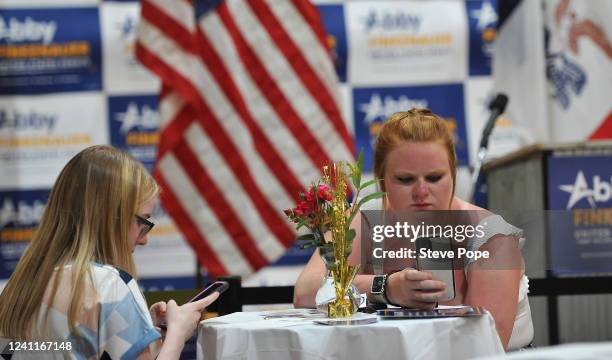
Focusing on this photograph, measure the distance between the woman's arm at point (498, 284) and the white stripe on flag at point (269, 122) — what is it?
262cm

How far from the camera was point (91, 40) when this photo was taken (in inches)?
232

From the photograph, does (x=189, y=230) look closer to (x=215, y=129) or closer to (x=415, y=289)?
(x=215, y=129)

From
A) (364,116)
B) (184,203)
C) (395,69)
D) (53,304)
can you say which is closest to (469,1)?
(395,69)

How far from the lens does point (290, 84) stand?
5039 millimetres

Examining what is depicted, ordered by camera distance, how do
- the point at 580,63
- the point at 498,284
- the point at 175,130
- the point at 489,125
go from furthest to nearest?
1. the point at 580,63
2. the point at 175,130
3. the point at 489,125
4. the point at 498,284

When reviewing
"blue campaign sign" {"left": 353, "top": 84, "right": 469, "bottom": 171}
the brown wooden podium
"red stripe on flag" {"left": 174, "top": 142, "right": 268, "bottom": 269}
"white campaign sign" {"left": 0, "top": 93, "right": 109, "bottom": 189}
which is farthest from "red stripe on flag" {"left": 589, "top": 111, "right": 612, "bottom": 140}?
"white campaign sign" {"left": 0, "top": 93, "right": 109, "bottom": 189}

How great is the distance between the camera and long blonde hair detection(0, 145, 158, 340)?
2.08 m

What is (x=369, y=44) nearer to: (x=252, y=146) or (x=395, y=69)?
(x=395, y=69)

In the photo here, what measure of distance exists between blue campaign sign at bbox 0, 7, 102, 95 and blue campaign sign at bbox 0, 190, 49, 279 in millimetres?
689

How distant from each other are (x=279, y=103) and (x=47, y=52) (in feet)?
6.02

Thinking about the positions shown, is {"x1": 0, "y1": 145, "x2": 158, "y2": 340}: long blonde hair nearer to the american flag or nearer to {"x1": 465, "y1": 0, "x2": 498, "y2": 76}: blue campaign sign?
Answer: the american flag

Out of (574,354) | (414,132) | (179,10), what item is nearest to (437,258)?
(414,132)

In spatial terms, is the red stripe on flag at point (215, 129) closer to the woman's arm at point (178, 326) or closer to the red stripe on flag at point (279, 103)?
the red stripe on flag at point (279, 103)

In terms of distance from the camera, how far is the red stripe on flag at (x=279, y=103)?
5.01 meters
